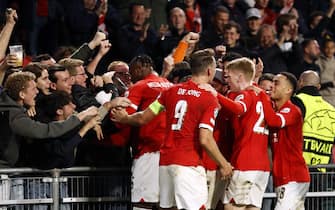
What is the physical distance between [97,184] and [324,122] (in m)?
2.89

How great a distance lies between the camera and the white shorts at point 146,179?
1185 cm

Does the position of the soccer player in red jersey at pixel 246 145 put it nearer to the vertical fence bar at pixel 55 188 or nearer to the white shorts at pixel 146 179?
the white shorts at pixel 146 179

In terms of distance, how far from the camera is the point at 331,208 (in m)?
12.7

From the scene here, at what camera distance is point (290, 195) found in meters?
12.0

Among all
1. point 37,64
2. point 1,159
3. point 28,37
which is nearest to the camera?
point 1,159

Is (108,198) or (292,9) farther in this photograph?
(292,9)

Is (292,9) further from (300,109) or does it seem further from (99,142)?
(99,142)

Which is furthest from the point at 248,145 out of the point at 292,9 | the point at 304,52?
the point at 292,9

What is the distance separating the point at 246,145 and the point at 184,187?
3.12 ft

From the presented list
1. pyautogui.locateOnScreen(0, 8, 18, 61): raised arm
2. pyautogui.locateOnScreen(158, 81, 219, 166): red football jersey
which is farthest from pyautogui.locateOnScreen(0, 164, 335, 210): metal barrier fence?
pyautogui.locateOnScreen(0, 8, 18, 61): raised arm

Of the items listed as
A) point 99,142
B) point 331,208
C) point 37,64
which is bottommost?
point 331,208

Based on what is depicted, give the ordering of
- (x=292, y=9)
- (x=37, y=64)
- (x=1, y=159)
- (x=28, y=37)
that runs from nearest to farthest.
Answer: (x=1, y=159) → (x=37, y=64) → (x=28, y=37) → (x=292, y=9)

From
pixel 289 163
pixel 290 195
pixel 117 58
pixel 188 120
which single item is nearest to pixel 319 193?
pixel 290 195

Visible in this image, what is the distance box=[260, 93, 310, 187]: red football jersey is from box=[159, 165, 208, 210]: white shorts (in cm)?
117
